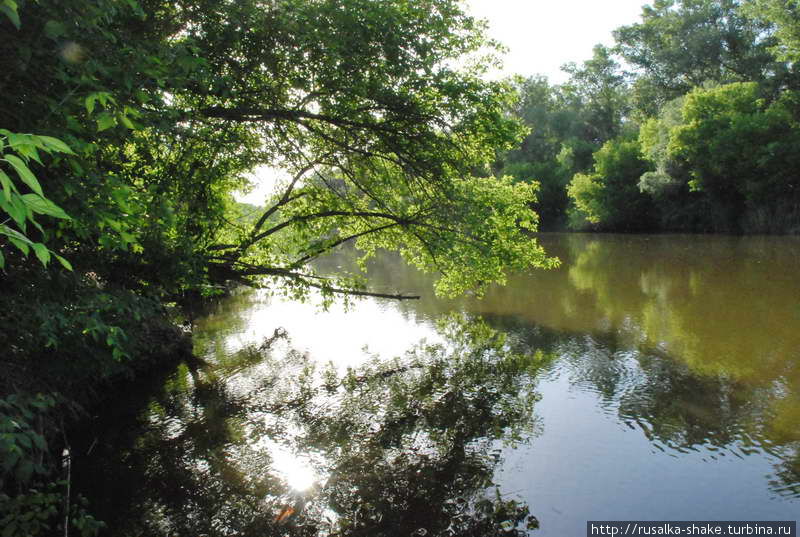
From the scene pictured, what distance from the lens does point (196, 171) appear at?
29.0ft

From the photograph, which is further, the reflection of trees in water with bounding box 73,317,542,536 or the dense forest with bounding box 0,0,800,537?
the reflection of trees in water with bounding box 73,317,542,536

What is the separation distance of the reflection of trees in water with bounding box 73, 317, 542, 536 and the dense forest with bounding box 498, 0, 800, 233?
107 feet

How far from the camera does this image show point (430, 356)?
13.1 meters

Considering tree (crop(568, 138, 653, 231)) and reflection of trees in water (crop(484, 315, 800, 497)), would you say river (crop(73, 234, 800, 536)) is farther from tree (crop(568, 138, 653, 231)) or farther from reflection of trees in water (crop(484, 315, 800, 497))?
tree (crop(568, 138, 653, 231))

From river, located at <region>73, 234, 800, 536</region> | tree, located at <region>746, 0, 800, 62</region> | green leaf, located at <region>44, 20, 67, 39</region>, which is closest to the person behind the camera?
green leaf, located at <region>44, 20, 67, 39</region>

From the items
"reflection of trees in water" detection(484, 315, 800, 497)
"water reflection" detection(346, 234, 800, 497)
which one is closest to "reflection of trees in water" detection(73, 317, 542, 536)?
"reflection of trees in water" detection(484, 315, 800, 497)

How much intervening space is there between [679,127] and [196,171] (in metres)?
41.5

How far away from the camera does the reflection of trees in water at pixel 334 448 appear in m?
6.46

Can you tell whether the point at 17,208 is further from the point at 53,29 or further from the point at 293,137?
the point at 293,137

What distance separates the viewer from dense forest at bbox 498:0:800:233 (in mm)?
38875

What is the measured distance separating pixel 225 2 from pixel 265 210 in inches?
196

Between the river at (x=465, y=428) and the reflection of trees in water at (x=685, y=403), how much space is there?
0.04m

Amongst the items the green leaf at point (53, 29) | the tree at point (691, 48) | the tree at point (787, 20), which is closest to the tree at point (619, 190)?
the tree at point (691, 48)

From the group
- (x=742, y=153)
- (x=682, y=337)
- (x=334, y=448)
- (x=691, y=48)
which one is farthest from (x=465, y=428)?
(x=691, y=48)
